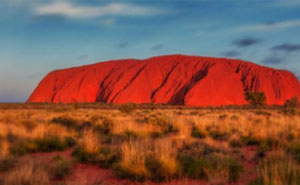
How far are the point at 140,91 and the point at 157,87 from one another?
4.09m

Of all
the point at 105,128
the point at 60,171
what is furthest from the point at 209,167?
the point at 105,128

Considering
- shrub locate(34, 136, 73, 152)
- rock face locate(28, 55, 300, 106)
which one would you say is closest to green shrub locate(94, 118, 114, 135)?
shrub locate(34, 136, 73, 152)

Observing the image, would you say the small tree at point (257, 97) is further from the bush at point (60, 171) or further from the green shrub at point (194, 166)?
the bush at point (60, 171)

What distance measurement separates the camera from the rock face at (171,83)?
174 ft

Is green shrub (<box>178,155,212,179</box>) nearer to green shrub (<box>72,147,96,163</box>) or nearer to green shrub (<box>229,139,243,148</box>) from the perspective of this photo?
green shrub (<box>72,147,96,163</box>)

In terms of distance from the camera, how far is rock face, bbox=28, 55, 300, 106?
174 ft

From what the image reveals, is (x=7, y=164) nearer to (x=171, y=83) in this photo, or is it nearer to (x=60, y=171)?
(x=60, y=171)

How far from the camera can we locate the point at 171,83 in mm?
56062

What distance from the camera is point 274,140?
7160 millimetres

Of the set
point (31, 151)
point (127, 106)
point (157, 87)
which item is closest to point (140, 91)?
point (157, 87)

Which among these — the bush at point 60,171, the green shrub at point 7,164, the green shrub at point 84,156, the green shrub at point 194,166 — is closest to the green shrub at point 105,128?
the green shrub at point 84,156

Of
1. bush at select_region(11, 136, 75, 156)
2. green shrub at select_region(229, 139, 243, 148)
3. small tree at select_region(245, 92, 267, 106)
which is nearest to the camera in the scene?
bush at select_region(11, 136, 75, 156)

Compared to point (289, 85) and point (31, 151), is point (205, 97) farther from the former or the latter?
point (31, 151)

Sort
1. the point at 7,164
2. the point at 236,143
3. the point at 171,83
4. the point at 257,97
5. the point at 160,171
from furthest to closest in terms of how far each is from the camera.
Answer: the point at 171,83 < the point at 257,97 < the point at 236,143 < the point at 7,164 < the point at 160,171
